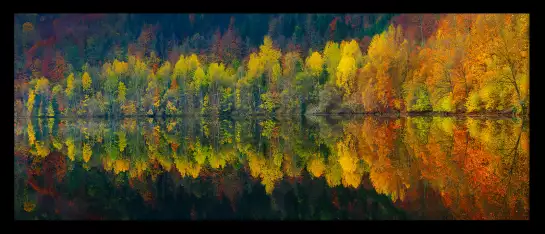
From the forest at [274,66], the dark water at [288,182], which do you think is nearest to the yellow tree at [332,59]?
the forest at [274,66]

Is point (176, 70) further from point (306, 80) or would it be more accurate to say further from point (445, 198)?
point (445, 198)

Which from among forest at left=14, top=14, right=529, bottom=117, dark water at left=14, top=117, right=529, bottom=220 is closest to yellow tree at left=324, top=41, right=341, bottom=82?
forest at left=14, top=14, right=529, bottom=117

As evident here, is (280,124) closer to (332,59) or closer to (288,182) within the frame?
(332,59)

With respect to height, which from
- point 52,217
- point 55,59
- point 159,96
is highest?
point 55,59

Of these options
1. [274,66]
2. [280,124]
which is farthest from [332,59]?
[280,124]

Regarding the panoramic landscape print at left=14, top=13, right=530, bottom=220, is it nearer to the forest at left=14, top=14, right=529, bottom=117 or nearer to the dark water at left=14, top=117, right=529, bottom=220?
the dark water at left=14, top=117, right=529, bottom=220
